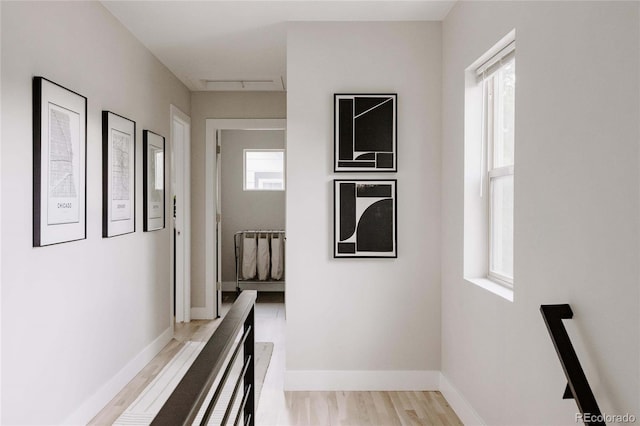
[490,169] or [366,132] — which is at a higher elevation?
[366,132]

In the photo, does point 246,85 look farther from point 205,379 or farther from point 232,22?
point 205,379

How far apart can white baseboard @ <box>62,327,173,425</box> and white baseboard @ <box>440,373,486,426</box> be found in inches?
86.2

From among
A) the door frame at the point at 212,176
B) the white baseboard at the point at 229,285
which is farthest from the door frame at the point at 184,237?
the white baseboard at the point at 229,285

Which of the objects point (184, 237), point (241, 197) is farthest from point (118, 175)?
point (241, 197)

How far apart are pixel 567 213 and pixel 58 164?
2.36 meters

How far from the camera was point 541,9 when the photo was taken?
1.84m

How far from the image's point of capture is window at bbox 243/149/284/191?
22.5 ft

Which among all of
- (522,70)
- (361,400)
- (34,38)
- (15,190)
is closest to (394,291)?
(361,400)

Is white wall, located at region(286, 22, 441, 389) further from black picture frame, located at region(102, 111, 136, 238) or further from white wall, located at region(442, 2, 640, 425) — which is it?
black picture frame, located at region(102, 111, 136, 238)

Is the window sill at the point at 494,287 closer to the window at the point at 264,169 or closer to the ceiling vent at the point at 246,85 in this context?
the ceiling vent at the point at 246,85

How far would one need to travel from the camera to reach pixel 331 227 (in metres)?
3.26

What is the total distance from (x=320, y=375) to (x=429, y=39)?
244 cm
